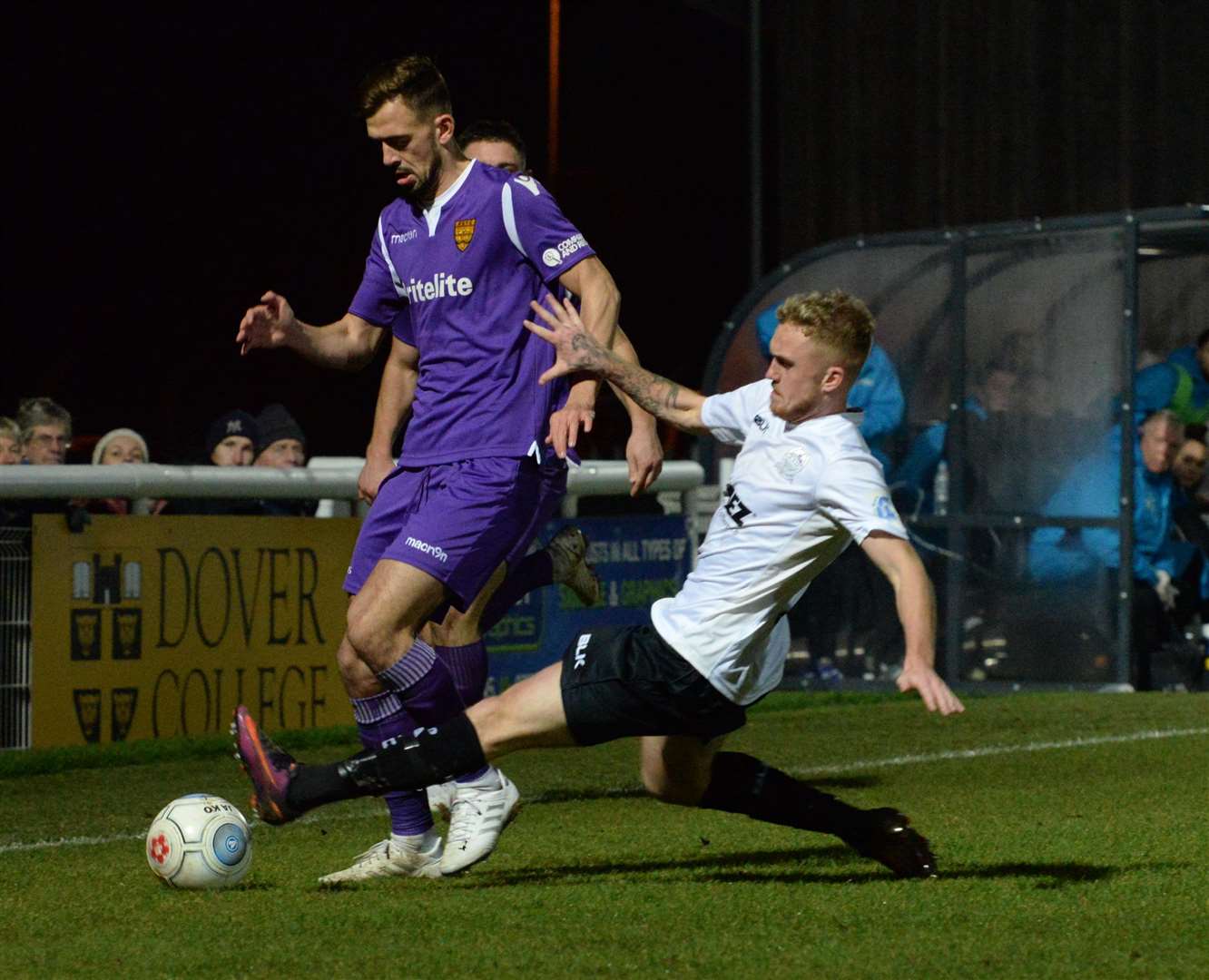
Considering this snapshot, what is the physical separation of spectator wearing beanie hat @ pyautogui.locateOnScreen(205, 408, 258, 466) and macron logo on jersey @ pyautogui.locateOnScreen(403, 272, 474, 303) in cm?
456

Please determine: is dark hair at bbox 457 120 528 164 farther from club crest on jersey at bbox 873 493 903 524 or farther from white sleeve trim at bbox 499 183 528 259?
club crest on jersey at bbox 873 493 903 524

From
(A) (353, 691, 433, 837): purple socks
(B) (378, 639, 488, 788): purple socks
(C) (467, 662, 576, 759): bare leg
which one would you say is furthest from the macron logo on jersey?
(C) (467, 662, 576, 759): bare leg

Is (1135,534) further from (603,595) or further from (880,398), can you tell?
(603,595)

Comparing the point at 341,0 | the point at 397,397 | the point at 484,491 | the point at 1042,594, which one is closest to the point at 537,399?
the point at 484,491

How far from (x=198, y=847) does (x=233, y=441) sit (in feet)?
17.6

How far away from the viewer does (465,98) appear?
24203mm

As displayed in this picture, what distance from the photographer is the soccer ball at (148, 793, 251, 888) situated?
18.6 feet

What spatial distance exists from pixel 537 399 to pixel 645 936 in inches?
74.5

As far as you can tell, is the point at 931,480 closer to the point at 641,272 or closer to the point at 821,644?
the point at 821,644

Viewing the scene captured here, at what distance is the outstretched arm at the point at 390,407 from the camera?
6992mm

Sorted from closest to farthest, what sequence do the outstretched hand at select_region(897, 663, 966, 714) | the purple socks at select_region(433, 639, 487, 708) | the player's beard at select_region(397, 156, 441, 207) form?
the outstretched hand at select_region(897, 663, 966, 714), the player's beard at select_region(397, 156, 441, 207), the purple socks at select_region(433, 639, 487, 708)

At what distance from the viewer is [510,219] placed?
20.9 feet

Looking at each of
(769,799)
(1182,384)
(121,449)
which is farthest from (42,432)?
(1182,384)

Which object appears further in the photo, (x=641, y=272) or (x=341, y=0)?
(x=641, y=272)
